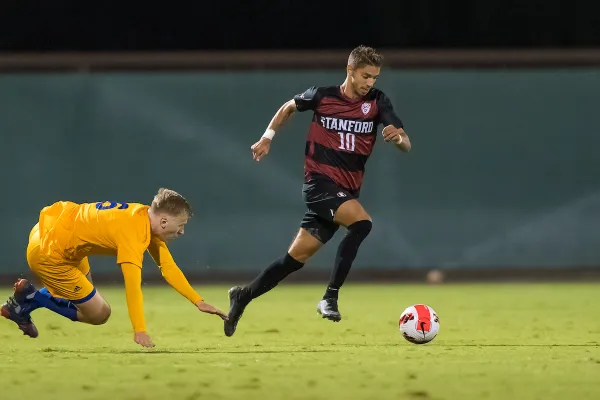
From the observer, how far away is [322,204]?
28.8 ft

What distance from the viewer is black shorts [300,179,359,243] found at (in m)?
8.75

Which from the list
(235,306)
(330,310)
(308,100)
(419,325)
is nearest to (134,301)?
(235,306)

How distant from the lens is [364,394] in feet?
19.0

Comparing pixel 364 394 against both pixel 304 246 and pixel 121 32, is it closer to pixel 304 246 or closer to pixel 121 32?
pixel 304 246

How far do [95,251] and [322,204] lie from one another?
1.77 meters

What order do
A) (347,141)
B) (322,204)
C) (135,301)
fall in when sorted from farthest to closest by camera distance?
(347,141) → (322,204) → (135,301)

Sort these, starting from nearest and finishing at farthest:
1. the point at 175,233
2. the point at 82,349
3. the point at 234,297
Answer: the point at 175,233 → the point at 82,349 → the point at 234,297

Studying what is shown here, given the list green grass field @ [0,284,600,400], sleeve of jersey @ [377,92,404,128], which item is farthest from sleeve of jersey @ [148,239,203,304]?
sleeve of jersey @ [377,92,404,128]

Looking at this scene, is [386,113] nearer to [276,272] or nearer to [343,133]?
[343,133]

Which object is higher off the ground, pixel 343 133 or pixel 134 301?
pixel 343 133

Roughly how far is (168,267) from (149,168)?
7.41 metres

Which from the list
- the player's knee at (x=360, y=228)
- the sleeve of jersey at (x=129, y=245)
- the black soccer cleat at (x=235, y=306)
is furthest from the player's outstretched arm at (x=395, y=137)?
the sleeve of jersey at (x=129, y=245)

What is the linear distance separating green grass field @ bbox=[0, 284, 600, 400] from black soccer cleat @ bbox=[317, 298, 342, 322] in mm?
171

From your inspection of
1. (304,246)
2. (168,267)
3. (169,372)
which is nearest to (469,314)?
(304,246)
